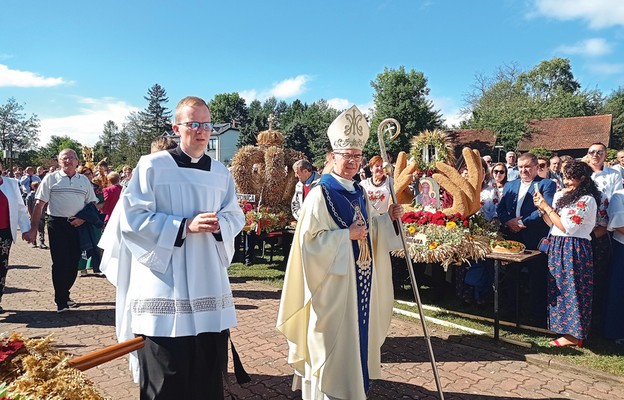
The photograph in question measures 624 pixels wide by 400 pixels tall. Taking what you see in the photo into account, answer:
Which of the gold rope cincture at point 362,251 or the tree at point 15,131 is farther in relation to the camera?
the tree at point 15,131

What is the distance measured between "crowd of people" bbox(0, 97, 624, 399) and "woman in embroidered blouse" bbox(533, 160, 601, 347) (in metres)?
0.01

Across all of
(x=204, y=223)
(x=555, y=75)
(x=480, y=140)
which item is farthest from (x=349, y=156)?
(x=555, y=75)

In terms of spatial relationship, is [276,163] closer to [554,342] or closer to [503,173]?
[503,173]

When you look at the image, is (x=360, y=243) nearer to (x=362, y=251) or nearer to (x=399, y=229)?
(x=362, y=251)

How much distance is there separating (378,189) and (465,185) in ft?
4.97

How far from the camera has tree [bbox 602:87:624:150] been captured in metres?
48.0

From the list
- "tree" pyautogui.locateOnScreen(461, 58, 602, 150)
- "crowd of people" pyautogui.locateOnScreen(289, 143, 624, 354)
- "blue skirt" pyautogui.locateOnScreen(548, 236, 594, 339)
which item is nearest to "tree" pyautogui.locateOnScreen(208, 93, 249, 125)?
"tree" pyautogui.locateOnScreen(461, 58, 602, 150)

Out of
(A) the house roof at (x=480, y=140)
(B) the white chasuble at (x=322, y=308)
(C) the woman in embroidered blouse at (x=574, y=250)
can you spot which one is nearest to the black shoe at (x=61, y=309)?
(B) the white chasuble at (x=322, y=308)

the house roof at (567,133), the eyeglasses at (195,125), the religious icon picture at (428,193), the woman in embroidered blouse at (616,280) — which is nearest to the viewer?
the eyeglasses at (195,125)

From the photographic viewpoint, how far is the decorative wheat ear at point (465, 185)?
6.32 metres

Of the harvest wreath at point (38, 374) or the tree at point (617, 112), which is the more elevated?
the tree at point (617, 112)

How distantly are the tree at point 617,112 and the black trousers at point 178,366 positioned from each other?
54.7 meters

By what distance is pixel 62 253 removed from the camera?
21.4 ft

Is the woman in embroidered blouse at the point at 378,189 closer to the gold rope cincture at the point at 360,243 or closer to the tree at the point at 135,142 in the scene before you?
the gold rope cincture at the point at 360,243
